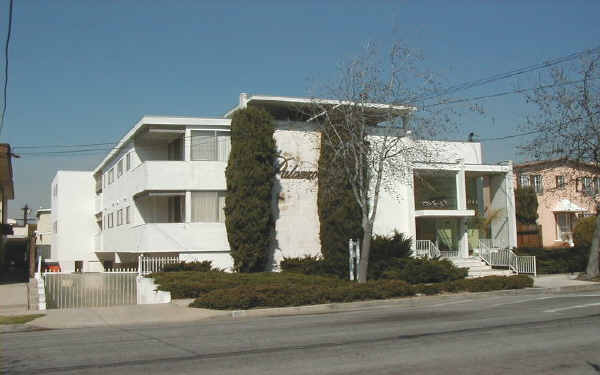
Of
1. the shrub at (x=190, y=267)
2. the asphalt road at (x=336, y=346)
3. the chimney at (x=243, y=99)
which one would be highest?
the chimney at (x=243, y=99)

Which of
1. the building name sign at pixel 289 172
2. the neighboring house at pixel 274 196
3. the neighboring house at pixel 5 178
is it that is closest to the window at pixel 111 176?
the neighboring house at pixel 274 196

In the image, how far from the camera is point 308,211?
30.4 metres

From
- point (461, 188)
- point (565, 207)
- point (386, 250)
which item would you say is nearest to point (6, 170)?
point (386, 250)

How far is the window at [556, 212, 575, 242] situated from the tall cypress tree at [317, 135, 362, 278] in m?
22.7

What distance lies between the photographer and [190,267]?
27297 mm

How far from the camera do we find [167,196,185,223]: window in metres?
31.8

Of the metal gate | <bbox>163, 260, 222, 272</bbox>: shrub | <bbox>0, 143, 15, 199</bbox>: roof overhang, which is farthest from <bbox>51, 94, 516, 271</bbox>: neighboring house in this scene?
<bbox>0, 143, 15, 199</bbox>: roof overhang

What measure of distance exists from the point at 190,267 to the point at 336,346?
1706cm

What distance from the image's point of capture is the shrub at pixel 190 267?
1064 inches

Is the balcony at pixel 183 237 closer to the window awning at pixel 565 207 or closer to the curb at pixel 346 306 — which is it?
the curb at pixel 346 306

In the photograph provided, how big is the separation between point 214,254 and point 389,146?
31.8ft

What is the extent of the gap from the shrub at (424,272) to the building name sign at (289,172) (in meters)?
6.02

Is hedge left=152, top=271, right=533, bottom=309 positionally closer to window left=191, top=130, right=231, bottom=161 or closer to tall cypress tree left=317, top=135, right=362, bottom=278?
tall cypress tree left=317, top=135, right=362, bottom=278

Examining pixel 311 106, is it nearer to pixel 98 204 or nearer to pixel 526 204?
pixel 526 204
